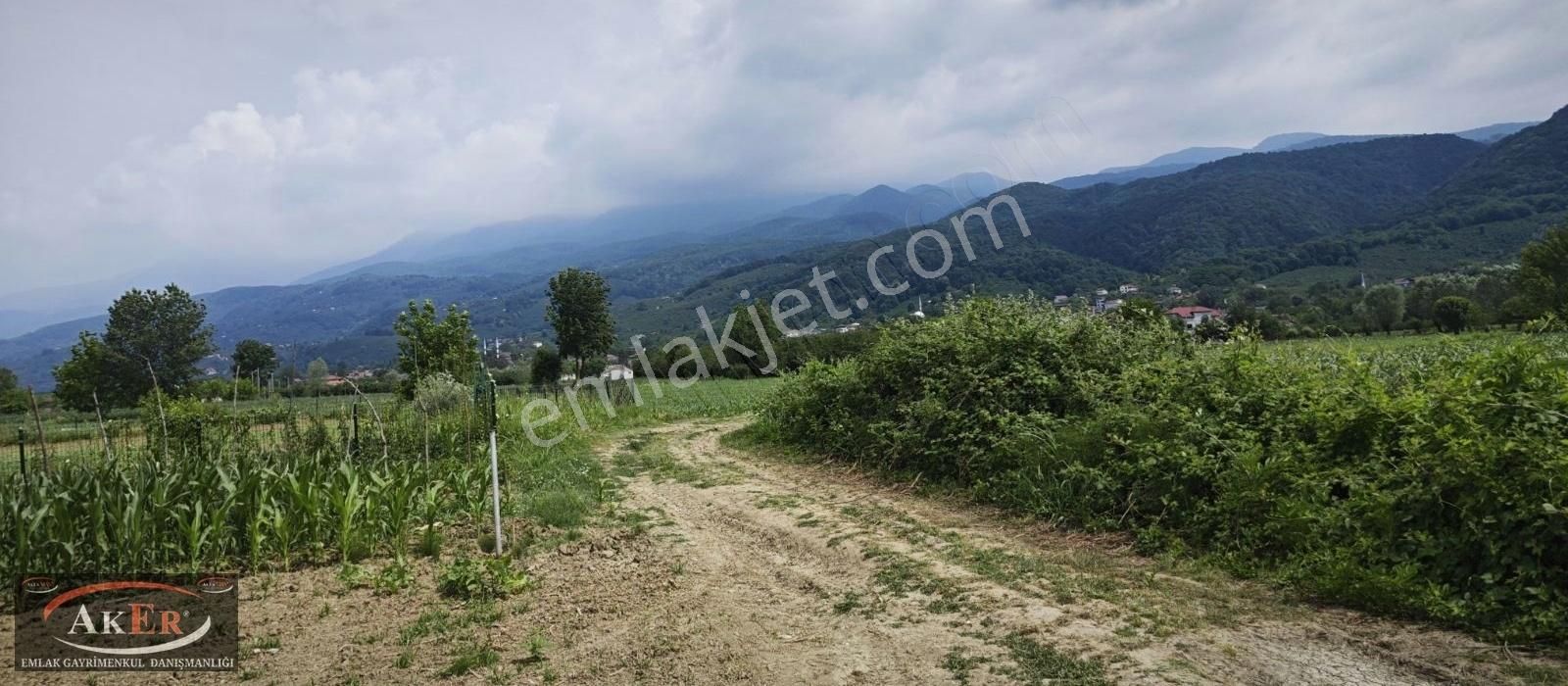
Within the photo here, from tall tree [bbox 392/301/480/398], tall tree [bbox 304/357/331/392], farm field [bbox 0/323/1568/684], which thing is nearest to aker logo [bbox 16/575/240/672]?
farm field [bbox 0/323/1568/684]

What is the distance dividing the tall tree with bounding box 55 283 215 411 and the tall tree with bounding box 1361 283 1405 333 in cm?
6032

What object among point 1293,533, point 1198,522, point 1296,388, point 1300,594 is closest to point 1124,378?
point 1296,388

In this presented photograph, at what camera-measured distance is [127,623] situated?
479cm

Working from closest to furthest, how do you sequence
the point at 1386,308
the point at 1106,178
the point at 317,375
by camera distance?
1. the point at 317,375
2. the point at 1386,308
3. the point at 1106,178

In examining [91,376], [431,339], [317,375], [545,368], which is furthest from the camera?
[91,376]

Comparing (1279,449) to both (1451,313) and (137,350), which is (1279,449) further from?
(137,350)

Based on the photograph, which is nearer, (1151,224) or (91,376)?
(91,376)

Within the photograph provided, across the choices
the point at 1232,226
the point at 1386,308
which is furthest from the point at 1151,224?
the point at 1386,308

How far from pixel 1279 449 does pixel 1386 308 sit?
36.5 metres

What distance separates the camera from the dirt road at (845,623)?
380 centimetres

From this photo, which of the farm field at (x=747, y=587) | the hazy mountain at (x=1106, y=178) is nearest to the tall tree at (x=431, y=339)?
the farm field at (x=747, y=587)

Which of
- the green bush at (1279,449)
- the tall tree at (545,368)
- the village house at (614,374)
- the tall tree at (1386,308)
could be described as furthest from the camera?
the tall tree at (545,368)

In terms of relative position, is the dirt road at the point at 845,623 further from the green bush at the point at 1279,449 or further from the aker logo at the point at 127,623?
the green bush at the point at 1279,449

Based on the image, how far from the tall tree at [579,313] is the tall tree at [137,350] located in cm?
2622
